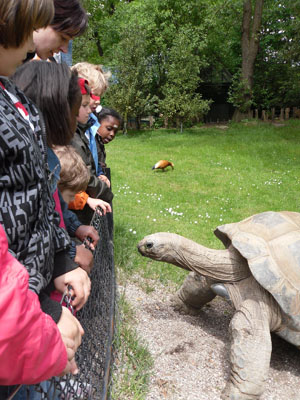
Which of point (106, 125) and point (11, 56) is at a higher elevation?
point (11, 56)

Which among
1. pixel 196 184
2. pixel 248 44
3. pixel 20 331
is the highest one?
pixel 248 44

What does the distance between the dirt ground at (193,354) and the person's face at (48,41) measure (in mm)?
1953

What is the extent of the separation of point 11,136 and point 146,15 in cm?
1991

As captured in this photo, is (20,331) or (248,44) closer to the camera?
(20,331)

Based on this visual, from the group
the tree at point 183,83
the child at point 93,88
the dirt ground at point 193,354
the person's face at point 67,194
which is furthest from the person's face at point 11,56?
the tree at point 183,83

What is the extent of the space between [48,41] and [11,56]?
119cm

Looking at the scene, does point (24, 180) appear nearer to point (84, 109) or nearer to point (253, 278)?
point (84, 109)

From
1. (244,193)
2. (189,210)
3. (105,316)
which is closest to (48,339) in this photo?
(105,316)

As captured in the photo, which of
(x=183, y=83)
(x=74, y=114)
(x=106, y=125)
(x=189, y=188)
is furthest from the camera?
(x=183, y=83)

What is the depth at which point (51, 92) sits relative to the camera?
154 centimetres

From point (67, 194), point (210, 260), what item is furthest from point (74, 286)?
point (210, 260)

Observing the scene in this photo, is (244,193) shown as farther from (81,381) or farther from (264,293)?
(81,381)

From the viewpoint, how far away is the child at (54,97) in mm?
1536

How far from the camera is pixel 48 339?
0.77 meters
